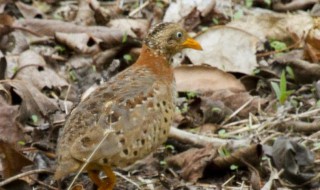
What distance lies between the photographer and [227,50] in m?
7.25

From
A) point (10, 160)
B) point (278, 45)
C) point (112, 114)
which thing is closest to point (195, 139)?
point (112, 114)

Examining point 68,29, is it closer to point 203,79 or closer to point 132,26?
point 132,26

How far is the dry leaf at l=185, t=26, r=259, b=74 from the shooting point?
7.19m

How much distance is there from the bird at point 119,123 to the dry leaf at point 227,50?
1381mm

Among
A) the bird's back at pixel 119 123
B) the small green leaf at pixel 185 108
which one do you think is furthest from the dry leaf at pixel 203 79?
the bird's back at pixel 119 123

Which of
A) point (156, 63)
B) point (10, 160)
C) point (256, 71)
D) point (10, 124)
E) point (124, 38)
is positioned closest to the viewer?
point (10, 160)

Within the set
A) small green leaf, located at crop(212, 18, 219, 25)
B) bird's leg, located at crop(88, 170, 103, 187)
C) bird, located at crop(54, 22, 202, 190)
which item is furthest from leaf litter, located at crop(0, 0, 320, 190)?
bird, located at crop(54, 22, 202, 190)

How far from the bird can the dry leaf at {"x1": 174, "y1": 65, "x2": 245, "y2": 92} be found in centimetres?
112

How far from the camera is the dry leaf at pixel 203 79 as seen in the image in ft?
22.9

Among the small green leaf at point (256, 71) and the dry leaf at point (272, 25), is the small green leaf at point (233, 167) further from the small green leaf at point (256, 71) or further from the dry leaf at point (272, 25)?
the dry leaf at point (272, 25)

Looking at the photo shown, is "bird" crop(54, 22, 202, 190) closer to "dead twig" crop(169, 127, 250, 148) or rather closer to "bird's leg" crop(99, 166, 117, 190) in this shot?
"bird's leg" crop(99, 166, 117, 190)

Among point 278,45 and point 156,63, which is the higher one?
point 156,63

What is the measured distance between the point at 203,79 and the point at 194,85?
0.08 meters

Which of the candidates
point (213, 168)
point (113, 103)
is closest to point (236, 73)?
point (213, 168)
